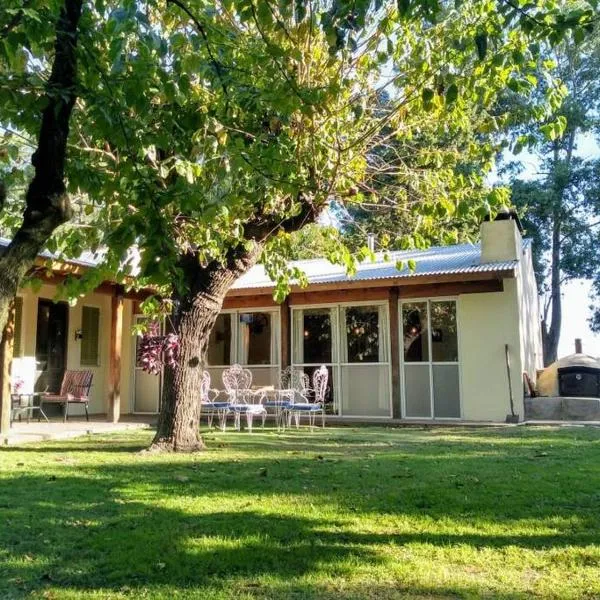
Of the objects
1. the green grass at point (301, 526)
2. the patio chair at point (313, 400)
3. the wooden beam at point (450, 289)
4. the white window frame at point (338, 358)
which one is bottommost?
the green grass at point (301, 526)

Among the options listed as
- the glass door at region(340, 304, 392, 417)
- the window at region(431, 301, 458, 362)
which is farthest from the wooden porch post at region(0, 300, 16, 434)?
the window at region(431, 301, 458, 362)

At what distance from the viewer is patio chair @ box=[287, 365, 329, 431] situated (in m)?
11.0

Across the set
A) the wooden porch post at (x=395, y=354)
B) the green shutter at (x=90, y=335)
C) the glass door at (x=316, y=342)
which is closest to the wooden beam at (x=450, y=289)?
the wooden porch post at (x=395, y=354)

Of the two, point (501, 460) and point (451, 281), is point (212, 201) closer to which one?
point (501, 460)

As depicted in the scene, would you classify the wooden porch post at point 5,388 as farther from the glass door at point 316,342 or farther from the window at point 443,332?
the window at point 443,332

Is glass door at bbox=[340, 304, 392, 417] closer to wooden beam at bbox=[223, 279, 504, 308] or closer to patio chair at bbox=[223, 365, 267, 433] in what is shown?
wooden beam at bbox=[223, 279, 504, 308]

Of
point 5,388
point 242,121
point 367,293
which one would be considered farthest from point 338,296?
point 242,121

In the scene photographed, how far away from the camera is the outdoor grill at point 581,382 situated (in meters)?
13.3

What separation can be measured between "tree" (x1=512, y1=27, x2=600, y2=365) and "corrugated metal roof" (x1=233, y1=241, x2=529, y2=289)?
1056cm

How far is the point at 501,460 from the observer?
6.91m

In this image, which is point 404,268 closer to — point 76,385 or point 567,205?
point 76,385

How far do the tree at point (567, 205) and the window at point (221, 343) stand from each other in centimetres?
1494

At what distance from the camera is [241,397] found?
12.8 m

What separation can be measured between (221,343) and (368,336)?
3.57m
